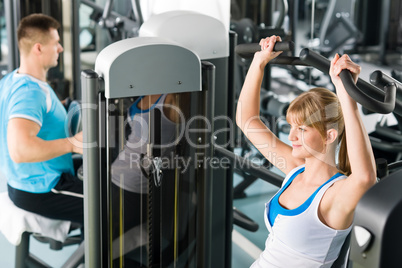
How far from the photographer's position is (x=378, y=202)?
1062 mm

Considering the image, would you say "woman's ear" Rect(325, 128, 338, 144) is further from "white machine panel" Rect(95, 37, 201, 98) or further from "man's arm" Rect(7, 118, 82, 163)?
"man's arm" Rect(7, 118, 82, 163)

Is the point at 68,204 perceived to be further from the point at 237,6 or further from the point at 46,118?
the point at 237,6

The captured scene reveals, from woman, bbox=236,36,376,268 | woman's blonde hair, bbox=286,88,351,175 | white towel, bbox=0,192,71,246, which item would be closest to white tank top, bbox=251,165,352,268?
woman, bbox=236,36,376,268

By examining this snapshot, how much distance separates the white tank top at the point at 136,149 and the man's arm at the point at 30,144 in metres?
0.47

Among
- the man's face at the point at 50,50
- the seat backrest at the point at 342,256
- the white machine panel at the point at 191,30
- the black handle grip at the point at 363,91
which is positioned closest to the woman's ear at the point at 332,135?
the black handle grip at the point at 363,91

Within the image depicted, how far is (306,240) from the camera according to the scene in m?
1.47

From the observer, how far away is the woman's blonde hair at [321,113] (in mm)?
1448

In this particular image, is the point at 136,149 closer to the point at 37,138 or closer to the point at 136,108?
the point at 136,108

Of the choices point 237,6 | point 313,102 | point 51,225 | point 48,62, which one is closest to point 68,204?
point 51,225

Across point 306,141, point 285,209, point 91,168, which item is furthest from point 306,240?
point 91,168

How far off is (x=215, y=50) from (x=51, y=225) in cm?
99

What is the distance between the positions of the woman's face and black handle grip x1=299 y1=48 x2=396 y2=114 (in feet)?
0.51

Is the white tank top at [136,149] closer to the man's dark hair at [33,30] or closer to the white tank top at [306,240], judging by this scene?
the white tank top at [306,240]

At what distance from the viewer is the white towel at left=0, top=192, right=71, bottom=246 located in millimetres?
2453
